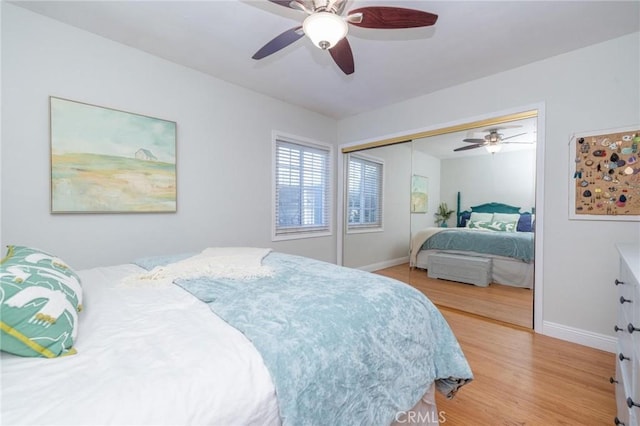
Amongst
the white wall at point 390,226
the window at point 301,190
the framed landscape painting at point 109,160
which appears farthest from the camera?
the white wall at point 390,226

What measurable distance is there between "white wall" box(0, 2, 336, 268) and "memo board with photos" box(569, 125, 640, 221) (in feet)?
9.84

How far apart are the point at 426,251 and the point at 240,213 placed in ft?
8.01

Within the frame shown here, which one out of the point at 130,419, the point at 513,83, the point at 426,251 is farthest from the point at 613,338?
the point at 130,419

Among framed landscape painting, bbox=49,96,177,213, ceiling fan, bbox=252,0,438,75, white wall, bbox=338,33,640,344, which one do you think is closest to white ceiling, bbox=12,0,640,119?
white wall, bbox=338,33,640,344

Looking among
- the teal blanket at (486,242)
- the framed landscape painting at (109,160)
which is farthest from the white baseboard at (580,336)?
the framed landscape painting at (109,160)

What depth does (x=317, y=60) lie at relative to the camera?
8.41 feet

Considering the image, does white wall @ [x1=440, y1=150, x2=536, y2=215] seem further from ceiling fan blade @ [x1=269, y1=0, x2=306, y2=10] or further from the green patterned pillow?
the green patterned pillow

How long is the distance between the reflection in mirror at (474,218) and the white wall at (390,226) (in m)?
0.03

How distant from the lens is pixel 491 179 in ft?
9.66

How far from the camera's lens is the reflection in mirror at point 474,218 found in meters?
2.70

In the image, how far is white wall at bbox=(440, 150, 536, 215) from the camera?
105 inches

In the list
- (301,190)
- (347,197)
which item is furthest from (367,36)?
(347,197)

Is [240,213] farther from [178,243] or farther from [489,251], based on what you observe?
[489,251]

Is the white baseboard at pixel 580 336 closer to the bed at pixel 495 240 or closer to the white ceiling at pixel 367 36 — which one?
the bed at pixel 495 240
